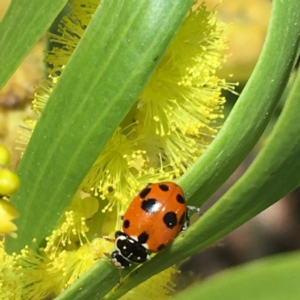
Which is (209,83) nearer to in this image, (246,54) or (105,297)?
(105,297)

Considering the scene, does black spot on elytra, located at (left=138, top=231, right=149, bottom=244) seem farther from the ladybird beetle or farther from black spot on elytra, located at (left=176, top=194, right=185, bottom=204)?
black spot on elytra, located at (left=176, top=194, right=185, bottom=204)

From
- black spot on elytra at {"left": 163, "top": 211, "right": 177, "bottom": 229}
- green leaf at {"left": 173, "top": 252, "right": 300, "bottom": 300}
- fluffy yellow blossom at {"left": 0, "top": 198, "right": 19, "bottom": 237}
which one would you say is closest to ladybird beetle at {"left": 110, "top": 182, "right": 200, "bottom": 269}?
black spot on elytra at {"left": 163, "top": 211, "right": 177, "bottom": 229}

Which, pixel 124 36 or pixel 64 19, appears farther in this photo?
pixel 64 19

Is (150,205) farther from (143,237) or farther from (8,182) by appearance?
(8,182)

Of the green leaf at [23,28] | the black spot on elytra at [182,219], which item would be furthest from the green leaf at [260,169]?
the green leaf at [23,28]

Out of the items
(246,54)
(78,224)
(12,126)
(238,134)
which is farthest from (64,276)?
(246,54)
